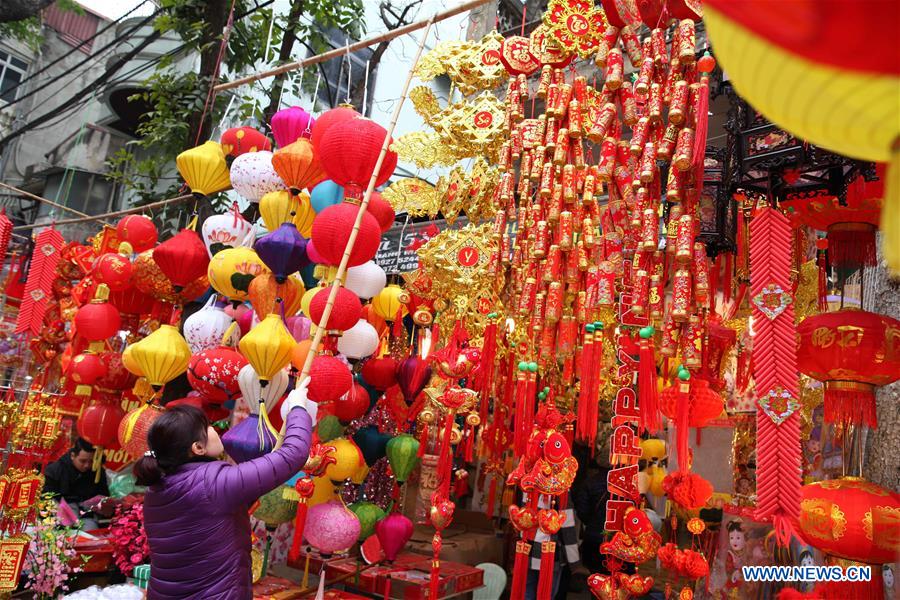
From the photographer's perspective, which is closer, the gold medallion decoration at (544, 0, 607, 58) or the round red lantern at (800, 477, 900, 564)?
the round red lantern at (800, 477, 900, 564)

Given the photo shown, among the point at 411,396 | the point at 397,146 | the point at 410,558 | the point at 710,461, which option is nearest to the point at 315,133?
the point at 397,146

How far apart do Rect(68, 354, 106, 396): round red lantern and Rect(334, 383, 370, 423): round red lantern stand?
6.58 feet

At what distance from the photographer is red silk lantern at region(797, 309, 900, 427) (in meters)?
2.24

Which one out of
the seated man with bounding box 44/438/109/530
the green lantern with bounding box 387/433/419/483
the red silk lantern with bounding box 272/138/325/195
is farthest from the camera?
the seated man with bounding box 44/438/109/530

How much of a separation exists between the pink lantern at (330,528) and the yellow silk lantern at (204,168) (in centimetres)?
198

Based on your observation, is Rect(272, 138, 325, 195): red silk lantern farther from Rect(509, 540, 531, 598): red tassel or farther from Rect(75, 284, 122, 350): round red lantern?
Rect(509, 540, 531, 598): red tassel

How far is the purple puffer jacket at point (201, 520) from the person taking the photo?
1860 millimetres

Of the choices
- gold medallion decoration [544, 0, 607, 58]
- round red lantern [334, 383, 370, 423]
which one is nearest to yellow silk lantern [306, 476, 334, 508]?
round red lantern [334, 383, 370, 423]

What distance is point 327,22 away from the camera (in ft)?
19.7

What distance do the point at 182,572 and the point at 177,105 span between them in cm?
498

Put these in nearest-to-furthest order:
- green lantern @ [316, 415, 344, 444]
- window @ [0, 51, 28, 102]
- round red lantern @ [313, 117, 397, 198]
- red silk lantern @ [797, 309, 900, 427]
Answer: red silk lantern @ [797, 309, 900, 427] < round red lantern @ [313, 117, 397, 198] < green lantern @ [316, 415, 344, 444] < window @ [0, 51, 28, 102]

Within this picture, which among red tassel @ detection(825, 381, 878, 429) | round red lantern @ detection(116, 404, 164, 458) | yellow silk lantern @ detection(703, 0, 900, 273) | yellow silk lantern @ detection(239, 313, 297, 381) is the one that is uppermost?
yellow silk lantern @ detection(703, 0, 900, 273)

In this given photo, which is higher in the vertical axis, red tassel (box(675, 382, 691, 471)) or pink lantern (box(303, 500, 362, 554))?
red tassel (box(675, 382, 691, 471))

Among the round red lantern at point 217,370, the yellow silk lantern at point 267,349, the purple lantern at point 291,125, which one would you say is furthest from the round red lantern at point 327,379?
the purple lantern at point 291,125
